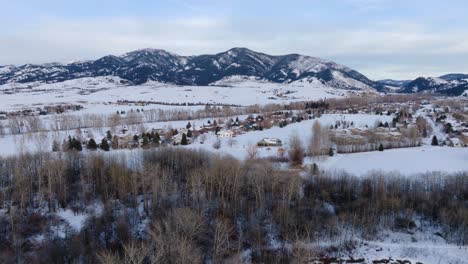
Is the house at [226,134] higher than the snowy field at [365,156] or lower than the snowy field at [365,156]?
higher

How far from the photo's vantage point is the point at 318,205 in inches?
1485

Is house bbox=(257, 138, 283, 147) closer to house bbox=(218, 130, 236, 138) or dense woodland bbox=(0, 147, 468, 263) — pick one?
house bbox=(218, 130, 236, 138)

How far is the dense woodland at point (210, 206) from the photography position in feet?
97.1

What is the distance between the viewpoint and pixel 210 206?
3662 centimetres

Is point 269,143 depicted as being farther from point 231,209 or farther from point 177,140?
point 231,209

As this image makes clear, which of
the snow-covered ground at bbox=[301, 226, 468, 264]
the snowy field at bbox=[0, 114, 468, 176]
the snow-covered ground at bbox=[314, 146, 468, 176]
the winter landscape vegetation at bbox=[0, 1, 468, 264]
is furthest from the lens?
the snowy field at bbox=[0, 114, 468, 176]

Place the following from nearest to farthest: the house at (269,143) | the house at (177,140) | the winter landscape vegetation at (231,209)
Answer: the winter landscape vegetation at (231,209) → the house at (269,143) → the house at (177,140)

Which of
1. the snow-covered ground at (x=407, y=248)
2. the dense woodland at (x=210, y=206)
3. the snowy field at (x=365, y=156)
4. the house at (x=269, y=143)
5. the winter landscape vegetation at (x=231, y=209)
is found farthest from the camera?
the house at (x=269, y=143)

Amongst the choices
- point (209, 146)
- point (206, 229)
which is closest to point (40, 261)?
point (206, 229)

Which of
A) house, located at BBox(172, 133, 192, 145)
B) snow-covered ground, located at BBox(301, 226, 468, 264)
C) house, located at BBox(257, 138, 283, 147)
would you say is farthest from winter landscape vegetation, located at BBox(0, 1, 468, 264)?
house, located at BBox(172, 133, 192, 145)

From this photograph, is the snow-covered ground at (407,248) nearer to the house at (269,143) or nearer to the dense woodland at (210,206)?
the dense woodland at (210,206)

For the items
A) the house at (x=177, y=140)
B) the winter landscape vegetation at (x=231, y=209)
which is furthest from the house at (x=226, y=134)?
the winter landscape vegetation at (x=231, y=209)

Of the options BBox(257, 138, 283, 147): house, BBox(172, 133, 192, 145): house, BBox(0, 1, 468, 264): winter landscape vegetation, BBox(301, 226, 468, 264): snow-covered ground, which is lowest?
BBox(301, 226, 468, 264): snow-covered ground

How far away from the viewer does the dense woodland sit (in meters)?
29.6
